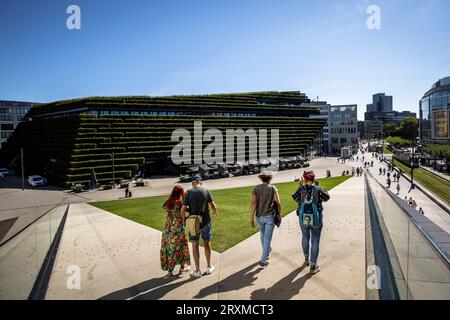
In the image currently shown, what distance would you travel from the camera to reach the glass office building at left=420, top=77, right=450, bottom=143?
334 ft

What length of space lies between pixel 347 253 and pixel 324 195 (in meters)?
2.01

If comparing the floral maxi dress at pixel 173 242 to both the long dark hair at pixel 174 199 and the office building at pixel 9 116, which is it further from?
the office building at pixel 9 116

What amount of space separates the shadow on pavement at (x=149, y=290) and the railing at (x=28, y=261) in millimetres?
1287

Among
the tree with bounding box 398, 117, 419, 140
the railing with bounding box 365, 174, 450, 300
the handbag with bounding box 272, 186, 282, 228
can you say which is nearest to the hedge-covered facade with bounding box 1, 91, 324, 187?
the handbag with bounding box 272, 186, 282, 228

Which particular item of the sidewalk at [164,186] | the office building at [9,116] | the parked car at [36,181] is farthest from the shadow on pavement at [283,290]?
the office building at [9,116]

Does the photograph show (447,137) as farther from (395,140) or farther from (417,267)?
(417,267)

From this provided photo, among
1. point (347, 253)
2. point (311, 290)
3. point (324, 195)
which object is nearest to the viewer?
point (311, 290)

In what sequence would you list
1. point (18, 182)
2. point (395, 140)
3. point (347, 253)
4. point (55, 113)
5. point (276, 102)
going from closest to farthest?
point (347, 253), point (18, 182), point (55, 113), point (276, 102), point (395, 140)

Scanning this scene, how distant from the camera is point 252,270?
6.69m

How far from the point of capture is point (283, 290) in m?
5.60

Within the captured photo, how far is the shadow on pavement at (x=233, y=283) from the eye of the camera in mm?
5711

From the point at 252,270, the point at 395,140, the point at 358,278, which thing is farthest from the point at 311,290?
the point at 395,140

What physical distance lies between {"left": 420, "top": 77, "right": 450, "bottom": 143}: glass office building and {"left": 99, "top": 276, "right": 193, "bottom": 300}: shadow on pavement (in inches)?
4649

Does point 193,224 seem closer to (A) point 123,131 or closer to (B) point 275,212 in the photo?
(B) point 275,212
